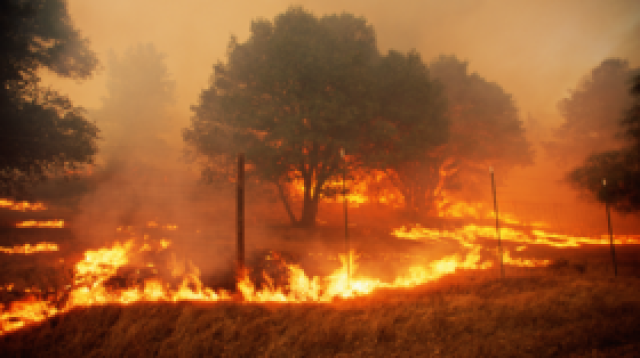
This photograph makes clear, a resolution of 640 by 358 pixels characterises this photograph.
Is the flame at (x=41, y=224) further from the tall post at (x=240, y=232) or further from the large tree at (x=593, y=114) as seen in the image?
the large tree at (x=593, y=114)

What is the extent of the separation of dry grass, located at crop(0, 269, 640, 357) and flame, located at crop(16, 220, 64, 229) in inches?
571

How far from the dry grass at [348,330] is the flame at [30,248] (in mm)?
9178

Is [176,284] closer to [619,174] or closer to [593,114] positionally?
[619,174]

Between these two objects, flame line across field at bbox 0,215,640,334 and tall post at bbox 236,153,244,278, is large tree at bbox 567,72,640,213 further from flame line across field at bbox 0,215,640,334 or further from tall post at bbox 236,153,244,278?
tall post at bbox 236,153,244,278

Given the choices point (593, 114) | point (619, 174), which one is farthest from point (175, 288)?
point (593, 114)

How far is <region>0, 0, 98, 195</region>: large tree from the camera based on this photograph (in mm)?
13773

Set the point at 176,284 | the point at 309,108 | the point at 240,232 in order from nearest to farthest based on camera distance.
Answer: the point at 240,232
the point at 176,284
the point at 309,108

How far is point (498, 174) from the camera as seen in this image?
3312 centimetres

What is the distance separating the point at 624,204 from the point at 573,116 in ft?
97.9

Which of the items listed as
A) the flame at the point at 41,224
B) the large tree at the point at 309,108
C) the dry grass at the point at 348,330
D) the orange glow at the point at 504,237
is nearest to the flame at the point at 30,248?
the flame at the point at 41,224

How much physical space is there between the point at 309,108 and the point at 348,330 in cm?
1402

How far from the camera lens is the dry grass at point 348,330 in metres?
5.51

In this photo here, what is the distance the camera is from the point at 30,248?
12.9m

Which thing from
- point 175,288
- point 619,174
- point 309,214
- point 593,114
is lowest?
point 175,288
